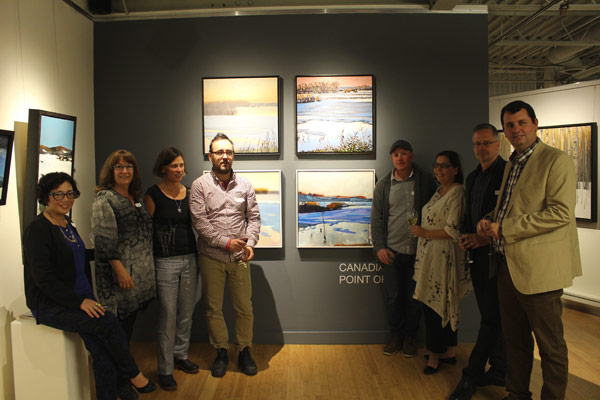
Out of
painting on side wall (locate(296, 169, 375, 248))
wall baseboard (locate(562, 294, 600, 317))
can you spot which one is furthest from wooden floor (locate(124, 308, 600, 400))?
painting on side wall (locate(296, 169, 375, 248))

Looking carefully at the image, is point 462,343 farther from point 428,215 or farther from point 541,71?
point 541,71

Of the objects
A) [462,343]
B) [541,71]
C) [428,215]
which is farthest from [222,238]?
[541,71]

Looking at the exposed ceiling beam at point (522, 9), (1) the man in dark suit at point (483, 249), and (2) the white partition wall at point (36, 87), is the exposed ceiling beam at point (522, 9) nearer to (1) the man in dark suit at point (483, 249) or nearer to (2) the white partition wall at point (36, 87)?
(1) the man in dark suit at point (483, 249)

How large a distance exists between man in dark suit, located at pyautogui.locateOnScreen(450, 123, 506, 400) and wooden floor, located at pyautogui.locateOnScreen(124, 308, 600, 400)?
246mm

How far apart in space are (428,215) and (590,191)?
2964mm

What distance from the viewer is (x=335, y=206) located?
3451 mm

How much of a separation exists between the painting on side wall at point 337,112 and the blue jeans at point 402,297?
3.38ft

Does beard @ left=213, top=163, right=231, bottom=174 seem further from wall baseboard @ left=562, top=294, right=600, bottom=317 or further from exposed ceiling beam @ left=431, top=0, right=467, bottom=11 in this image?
wall baseboard @ left=562, top=294, right=600, bottom=317

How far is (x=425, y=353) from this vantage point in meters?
3.25

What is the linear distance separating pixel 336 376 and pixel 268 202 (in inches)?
60.7

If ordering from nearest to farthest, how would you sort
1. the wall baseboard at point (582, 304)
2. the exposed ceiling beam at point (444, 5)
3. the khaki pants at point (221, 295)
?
the khaki pants at point (221, 295)
the exposed ceiling beam at point (444, 5)
the wall baseboard at point (582, 304)

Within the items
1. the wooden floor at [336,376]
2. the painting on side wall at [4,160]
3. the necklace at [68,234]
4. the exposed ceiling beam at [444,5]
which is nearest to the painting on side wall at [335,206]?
the wooden floor at [336,376]

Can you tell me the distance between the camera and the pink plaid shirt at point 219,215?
2.83 metres

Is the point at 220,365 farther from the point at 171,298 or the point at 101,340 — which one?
the point at 101,340
